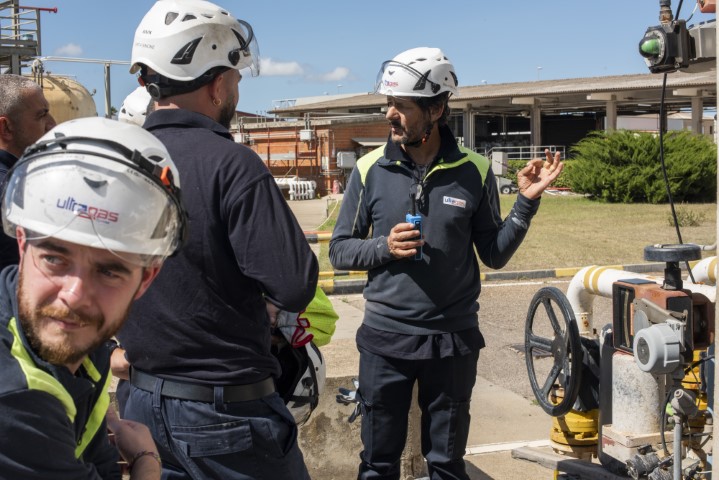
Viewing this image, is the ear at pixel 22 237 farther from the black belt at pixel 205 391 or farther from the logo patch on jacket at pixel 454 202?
the logo patch on jacket at pixel 454 202

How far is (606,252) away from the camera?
13422mm

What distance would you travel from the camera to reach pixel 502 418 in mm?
5887

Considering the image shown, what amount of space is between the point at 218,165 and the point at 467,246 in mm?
1632

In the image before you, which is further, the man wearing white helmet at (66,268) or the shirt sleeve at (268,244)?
the shirt sleeve at (268,244)

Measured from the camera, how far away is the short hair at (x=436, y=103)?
3838mm

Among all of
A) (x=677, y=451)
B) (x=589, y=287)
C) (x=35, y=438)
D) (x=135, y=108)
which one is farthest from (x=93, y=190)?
(x=589, y=287)

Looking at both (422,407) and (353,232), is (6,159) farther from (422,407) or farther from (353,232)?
(422,407)

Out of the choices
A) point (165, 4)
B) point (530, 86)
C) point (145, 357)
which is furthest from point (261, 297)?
point (530, 86)

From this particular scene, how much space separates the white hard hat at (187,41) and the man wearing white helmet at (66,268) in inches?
42.2

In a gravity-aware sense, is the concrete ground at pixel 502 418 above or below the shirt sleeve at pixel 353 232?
below

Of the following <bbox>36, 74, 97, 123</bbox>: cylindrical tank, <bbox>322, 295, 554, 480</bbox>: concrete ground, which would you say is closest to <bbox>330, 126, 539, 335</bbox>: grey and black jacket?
<bbox>322, 295, 554, 480</bbox>: concrete ground

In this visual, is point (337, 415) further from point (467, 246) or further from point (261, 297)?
point (261, 297)

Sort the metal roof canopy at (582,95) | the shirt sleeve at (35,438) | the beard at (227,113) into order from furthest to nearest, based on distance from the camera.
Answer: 1. the metal roof canopy at (582,95)
2. the beard at (227,113)
3. the shirt sleeve at (35,438)

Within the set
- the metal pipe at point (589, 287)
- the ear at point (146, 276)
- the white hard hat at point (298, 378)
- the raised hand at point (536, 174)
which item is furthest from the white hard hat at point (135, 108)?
the ear at point (146, 276)
